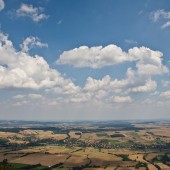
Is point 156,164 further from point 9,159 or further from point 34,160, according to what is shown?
point 9,159

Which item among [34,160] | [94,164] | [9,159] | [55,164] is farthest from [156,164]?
[9,159]

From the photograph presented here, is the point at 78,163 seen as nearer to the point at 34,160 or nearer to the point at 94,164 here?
the point at 94,164

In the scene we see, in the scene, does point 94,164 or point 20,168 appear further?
point 94,164

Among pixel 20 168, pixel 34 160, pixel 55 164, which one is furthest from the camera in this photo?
pixel 34 160

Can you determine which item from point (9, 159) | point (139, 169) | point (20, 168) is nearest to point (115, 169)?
point (139, 169)

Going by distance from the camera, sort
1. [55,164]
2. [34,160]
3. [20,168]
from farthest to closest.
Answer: [34,160], [55,164], [20,168]

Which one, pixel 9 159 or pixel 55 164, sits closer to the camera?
pixel 55 164

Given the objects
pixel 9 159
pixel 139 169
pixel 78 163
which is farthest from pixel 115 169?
pixel 9 159

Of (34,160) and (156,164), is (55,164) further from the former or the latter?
(156,164)
